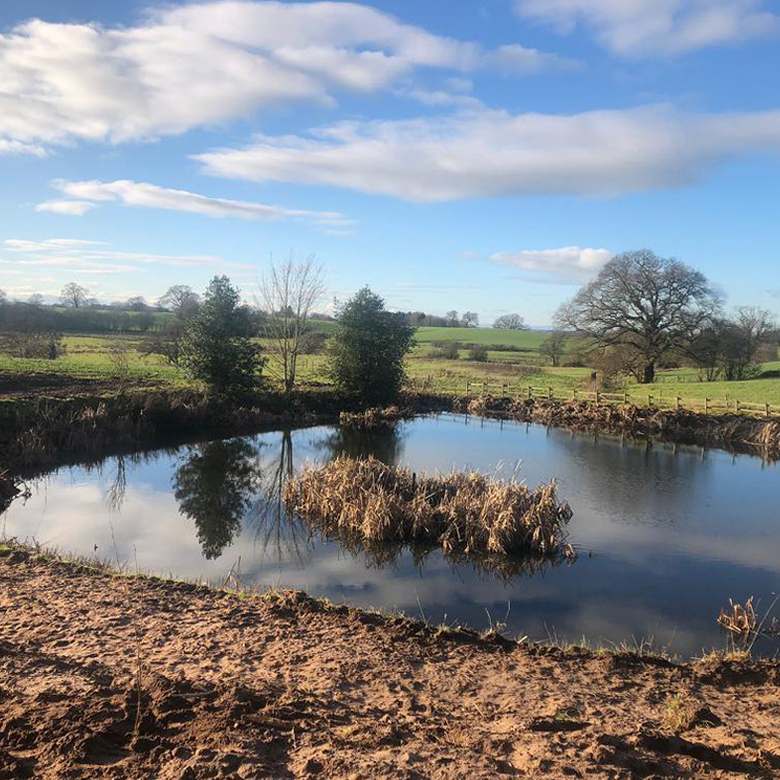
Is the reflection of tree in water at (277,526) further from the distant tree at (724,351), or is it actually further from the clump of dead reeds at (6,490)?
the distant tree at (724,351)

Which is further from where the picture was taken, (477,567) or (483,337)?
(483,337)

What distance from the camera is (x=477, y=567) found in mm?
11930

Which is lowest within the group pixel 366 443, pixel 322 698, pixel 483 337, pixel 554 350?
pixel 366 443

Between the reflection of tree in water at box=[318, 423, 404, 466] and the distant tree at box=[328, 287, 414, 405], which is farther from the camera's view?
the distant tree at box=[328, 287, 414, 405]

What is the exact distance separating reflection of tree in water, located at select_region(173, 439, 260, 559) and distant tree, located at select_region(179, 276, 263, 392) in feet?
15.7

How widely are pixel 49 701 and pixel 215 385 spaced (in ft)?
80.9

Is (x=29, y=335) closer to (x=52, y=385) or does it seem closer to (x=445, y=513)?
(x=52, y=385)

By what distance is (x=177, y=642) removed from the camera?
7363 millimetres

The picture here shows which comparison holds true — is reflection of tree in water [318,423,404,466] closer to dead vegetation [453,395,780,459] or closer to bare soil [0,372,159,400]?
dead vegetation [453,395,780,459]

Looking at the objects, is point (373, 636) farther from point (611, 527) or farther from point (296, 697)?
point (611, 527)

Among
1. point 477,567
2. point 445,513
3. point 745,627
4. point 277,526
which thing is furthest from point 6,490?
point 745,627

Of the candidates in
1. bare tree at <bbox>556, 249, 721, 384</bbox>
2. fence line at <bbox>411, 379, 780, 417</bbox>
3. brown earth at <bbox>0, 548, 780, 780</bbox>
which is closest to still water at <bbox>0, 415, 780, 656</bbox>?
brown earth at <bbox>0, 548, 780, 780</bbox>

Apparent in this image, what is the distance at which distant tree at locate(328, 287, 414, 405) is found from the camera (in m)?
33.2

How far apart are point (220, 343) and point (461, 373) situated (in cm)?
2341
